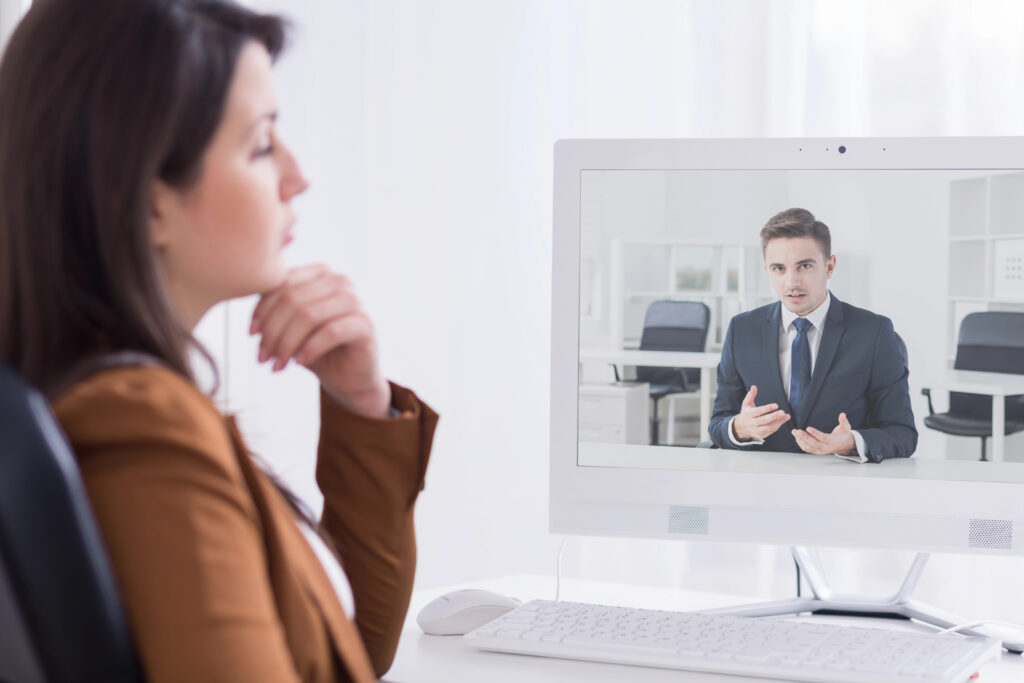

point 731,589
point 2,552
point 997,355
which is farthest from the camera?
point 731,589

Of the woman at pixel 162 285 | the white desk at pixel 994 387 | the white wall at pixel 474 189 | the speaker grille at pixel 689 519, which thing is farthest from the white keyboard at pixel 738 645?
the white wall at pixel 474 189

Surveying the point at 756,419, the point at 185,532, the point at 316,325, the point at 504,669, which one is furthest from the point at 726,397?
the point at 185,532

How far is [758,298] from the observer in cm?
113

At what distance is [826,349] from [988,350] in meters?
0.17

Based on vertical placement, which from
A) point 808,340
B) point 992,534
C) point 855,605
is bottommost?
point 855,605

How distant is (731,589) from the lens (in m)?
2.51

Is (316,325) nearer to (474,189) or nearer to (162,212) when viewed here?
(162,212)

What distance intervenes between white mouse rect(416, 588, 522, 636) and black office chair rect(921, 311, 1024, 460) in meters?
0.51

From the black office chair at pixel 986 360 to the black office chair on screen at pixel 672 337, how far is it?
243mm

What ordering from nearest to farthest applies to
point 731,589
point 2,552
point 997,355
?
point 2,552 < point 997,355 < point 731,589

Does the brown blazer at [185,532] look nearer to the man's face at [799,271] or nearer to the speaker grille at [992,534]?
the man's face at [799,271]

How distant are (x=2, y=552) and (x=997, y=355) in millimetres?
966

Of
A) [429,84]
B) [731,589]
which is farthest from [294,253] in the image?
[731,589]

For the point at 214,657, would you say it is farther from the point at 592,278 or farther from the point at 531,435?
the point at 531,435
